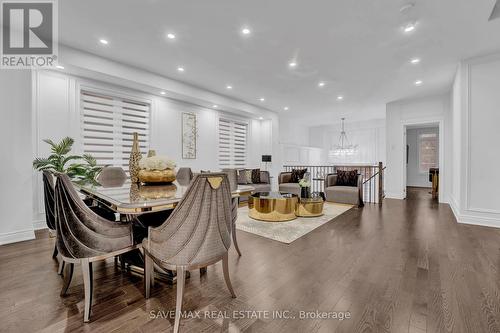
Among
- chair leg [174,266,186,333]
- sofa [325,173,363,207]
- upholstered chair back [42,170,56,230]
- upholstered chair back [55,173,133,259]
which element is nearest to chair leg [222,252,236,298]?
chair leg [174,266,186,333]

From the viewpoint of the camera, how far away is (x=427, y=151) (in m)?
9.28

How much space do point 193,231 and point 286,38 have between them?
3.13 metres

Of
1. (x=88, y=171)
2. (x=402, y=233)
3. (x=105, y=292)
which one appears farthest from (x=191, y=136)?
(x=402, y=233)

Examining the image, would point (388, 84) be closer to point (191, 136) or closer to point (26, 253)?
point (191, 136)

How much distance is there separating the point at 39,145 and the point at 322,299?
4592 mm

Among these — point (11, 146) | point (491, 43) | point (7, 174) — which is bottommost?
point (7, 174)

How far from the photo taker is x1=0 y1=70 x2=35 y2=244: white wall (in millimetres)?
2959

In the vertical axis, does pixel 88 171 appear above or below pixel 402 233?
above

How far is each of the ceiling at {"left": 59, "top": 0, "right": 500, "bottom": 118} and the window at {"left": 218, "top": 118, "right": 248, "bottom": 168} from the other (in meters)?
1.74

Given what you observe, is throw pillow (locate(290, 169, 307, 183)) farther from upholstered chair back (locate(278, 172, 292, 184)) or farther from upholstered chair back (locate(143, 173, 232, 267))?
upholstered chair back (locate(143, 173, 232, 267))

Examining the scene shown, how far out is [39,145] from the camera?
364 cm

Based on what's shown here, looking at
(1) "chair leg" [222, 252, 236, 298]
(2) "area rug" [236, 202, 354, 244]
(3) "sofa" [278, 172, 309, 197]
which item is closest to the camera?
(1) "chair leg" [222, 252, 236, 298]

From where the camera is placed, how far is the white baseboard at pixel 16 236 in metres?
2.94

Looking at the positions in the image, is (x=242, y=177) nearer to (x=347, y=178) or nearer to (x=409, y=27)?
(x=347, y=178)
